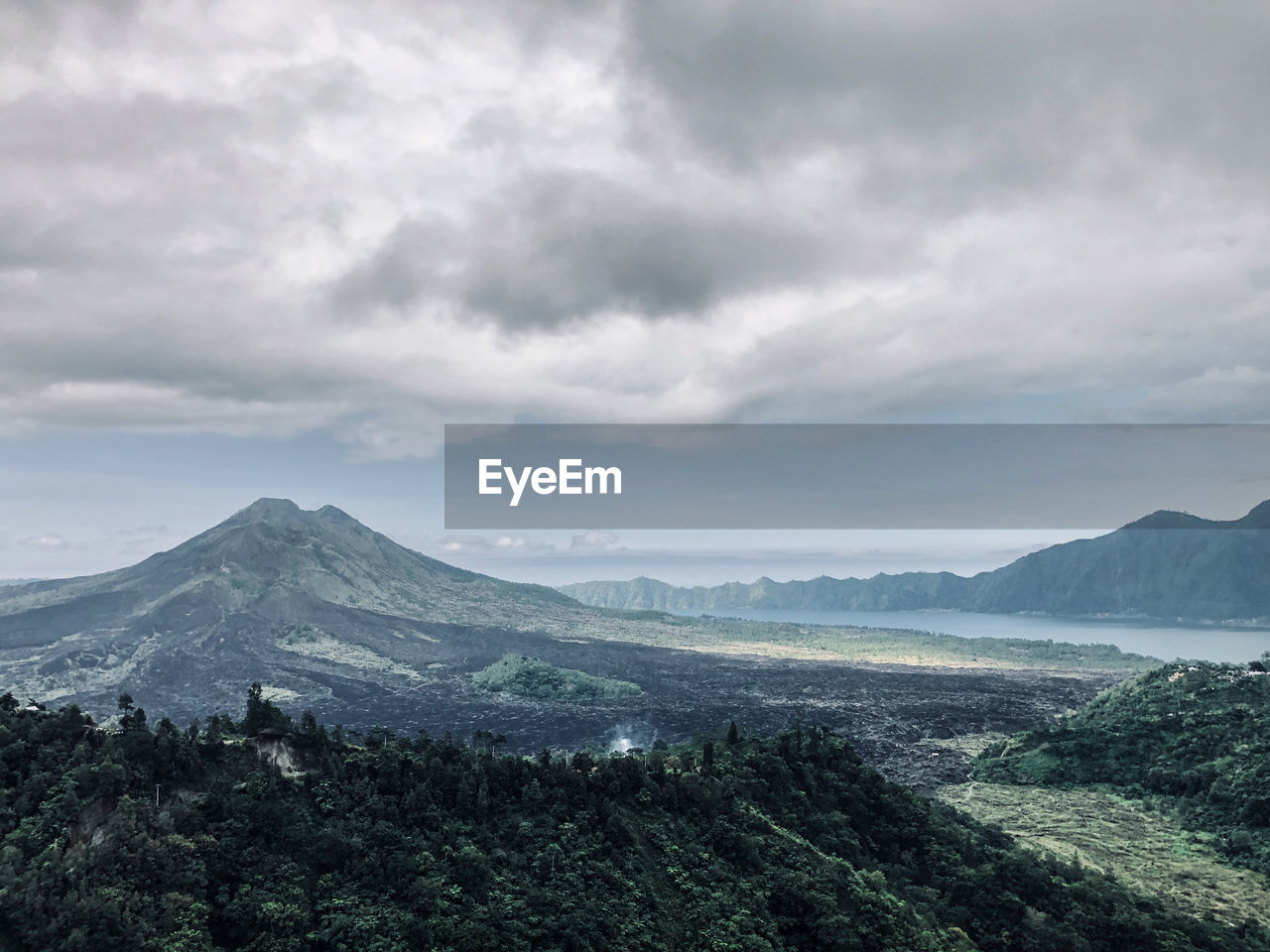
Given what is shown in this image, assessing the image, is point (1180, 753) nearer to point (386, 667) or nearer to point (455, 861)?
point (455, 861)

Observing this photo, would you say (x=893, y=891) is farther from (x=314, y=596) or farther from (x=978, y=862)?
(x=314, y=596)

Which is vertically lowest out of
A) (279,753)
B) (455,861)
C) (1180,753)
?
(1180,753)

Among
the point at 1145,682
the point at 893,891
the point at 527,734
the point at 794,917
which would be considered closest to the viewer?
the point at 794,917

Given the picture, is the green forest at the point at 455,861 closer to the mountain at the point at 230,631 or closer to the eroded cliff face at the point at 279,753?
the eroded cliff face at the point at 279,753

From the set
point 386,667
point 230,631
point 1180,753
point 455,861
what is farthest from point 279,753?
point 230,631

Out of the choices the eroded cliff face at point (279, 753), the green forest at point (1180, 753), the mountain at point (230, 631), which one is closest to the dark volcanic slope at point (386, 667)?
the mountain at point (230, 631)

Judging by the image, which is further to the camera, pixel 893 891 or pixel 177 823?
pixel 893 891

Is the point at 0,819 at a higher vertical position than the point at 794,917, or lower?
higher

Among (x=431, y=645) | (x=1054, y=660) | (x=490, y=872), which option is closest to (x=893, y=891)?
(x=490, y=872)
